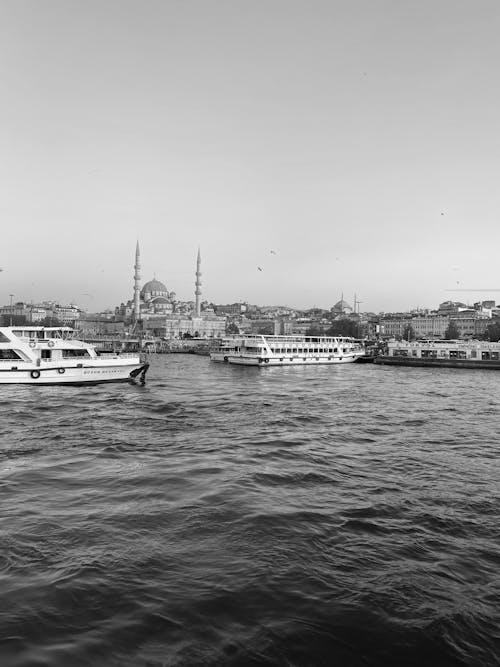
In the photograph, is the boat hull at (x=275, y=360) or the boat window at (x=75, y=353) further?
the boat hull at (x=275, y=360)

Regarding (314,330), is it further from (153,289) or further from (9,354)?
(9,354)

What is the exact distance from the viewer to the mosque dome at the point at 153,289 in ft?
626

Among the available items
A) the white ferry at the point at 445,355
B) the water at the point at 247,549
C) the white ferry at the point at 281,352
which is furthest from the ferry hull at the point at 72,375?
the white ferry at the point at 445,355

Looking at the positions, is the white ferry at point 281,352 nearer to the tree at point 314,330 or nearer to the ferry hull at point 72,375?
the ferry hull at point 72,375

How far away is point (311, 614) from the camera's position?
17.8 ft

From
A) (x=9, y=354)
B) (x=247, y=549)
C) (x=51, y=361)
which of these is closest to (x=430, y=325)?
(x=51, y=361)

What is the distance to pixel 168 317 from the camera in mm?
159375

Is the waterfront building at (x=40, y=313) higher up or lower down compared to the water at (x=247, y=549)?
higher up

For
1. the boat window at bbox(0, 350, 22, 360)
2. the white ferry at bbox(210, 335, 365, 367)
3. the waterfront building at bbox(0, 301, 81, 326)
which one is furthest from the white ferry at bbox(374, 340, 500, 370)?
the waterfront building at bbox(0, 301, 81, 326)

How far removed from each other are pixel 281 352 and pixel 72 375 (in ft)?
94.8

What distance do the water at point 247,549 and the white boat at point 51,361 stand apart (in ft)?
40.3

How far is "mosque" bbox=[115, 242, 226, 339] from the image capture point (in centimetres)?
13738

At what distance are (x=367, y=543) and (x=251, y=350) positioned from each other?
47.0 meters

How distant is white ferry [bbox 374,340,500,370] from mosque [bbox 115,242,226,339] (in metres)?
77.2
